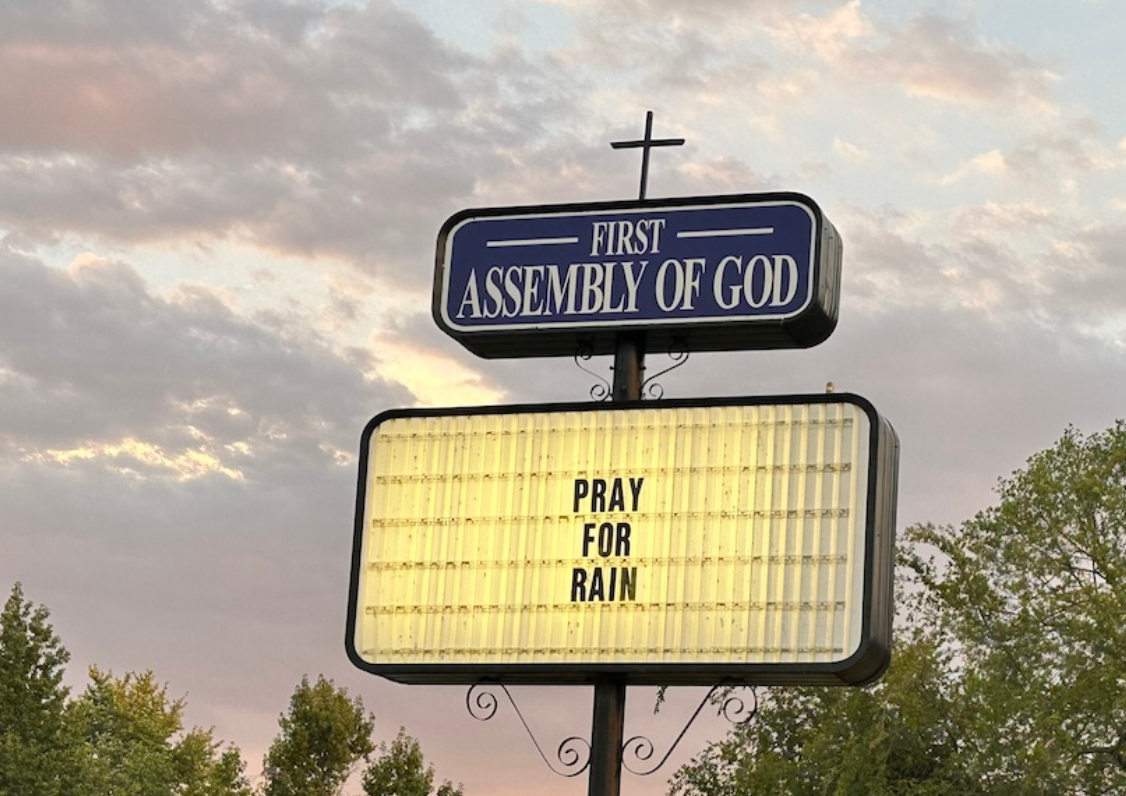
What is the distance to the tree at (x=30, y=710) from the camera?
5066cm

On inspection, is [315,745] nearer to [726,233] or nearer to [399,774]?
[399,774]

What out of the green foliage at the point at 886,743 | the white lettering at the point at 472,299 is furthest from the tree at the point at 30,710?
the white lettering at the point at 472,299

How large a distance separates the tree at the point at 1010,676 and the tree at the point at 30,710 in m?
18.3

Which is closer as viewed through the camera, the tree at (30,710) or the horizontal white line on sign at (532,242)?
the horizontal white line on sign at (532,242)

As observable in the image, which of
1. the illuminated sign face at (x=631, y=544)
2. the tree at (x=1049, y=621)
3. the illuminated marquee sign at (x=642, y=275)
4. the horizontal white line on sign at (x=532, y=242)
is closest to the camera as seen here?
the illuminated sign face at (x=631, y=544)

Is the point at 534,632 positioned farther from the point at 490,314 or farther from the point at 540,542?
the point at 490,314

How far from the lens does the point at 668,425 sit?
13.0 metres

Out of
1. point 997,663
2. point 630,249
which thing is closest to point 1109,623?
point 997,663

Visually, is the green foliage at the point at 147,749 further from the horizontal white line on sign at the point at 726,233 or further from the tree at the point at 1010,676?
the horizontal white line on sign at the point at 726,233

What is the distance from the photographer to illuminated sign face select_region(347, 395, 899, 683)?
12.3m

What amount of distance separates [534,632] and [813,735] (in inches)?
1285

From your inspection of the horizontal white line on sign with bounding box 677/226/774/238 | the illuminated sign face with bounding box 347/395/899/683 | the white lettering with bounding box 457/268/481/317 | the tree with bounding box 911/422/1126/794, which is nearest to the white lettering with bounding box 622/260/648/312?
the horizontal white line on sign with bounding box 677/226/774/238

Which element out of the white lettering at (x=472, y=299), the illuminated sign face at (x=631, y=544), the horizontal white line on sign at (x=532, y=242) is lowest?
the illuminated sign face at (x=631, y=544)

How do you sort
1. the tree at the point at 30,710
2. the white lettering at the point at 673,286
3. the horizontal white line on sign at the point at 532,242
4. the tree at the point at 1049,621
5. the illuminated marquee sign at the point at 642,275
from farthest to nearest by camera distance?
the tree at the point at 30,710, the tree at the point at 1049,621, the horizontal white line on sign at the point at 532,242, the white lettering at the point at 673,286, the illuminated marquee sign at the point at 642,275
